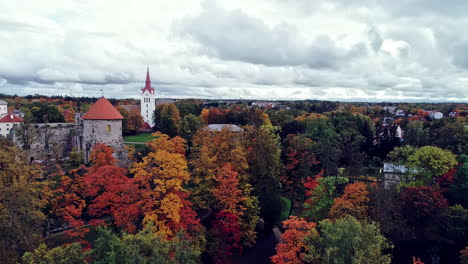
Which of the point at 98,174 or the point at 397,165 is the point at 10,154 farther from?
the point at 397,165

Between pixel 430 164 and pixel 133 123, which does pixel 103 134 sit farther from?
pixel 133 123

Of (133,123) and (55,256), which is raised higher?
(133,123)

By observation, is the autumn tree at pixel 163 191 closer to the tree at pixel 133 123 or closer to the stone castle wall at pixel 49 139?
the stone castle wall at pixel 49 139

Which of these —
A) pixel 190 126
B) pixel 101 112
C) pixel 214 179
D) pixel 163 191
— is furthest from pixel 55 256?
pixel 190 126

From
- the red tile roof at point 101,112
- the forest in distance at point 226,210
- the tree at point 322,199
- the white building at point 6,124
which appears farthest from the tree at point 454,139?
the white building at point 6,124

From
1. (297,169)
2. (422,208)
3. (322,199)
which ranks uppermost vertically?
(297,169)

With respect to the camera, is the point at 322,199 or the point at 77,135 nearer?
the point at 322,199

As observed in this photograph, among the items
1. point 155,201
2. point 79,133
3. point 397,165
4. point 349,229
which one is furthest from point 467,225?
point 79,133
